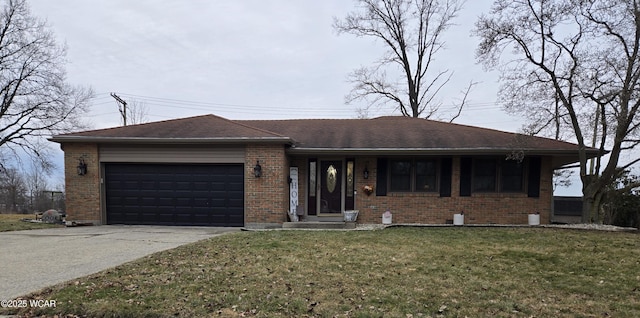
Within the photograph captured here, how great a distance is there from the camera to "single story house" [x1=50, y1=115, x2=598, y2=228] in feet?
35.1

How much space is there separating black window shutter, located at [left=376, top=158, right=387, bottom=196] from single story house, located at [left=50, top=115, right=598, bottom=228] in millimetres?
33

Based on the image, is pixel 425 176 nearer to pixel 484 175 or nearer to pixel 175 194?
pixel 484 175

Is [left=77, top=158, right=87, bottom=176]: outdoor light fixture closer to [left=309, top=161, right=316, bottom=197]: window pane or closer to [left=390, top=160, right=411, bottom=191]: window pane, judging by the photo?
[left=309, top=161, right=316, bottom=197]: window pane

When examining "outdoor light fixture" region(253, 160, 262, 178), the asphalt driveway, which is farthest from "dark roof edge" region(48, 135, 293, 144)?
the asphalt driveway

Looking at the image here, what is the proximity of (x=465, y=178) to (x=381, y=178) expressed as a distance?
2.71 metres

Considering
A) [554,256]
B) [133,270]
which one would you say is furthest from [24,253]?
[554,256]

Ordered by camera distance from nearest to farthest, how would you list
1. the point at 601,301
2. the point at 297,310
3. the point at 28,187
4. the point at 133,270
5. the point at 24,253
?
the point at 297,310, the point at 601,301, the point at 133,270, the point at 24,253, the point at 28,187

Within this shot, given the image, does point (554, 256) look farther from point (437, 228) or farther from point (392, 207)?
point (392, 207)

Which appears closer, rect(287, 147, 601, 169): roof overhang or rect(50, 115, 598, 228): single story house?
rect(287, 147, 601, 169): roof overhang

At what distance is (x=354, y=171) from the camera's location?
38.3 ft

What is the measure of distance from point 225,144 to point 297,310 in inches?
311

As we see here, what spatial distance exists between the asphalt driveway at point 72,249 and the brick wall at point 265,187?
82 cm

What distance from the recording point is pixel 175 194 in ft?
36.5

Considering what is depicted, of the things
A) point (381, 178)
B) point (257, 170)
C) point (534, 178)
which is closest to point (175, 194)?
point (257, 170)
